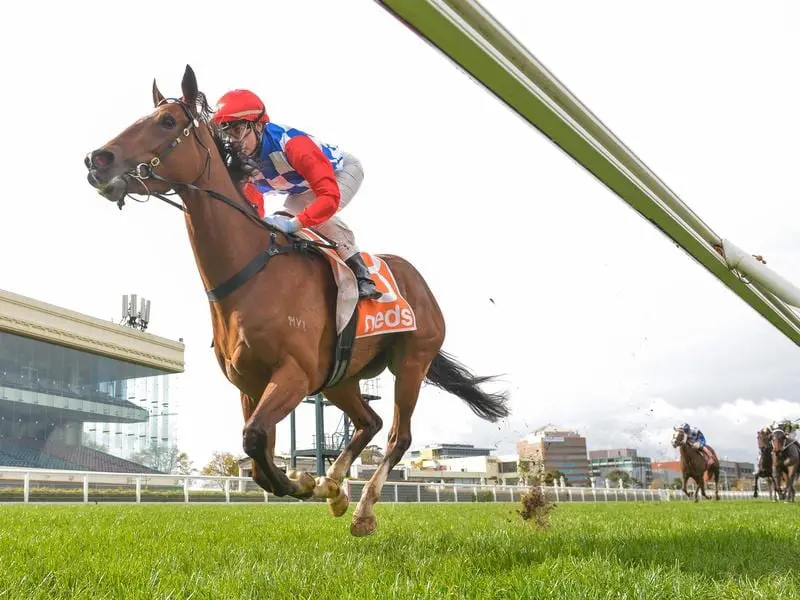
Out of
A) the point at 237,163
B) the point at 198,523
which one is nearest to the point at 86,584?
the point at 237,163

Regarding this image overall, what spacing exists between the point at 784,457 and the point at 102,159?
17428 mm

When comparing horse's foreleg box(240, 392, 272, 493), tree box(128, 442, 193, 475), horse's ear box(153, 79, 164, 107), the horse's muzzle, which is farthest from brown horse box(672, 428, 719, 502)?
tree box(128, 442, 193, 475)

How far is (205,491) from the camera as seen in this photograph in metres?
19.3

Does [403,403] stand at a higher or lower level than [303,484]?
higher

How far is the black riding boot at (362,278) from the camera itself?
4.55m

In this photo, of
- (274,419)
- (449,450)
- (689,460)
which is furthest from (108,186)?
(449,450)

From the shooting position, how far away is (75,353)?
4350 centimetres

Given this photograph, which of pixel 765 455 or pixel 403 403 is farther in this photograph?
pixel 765 455

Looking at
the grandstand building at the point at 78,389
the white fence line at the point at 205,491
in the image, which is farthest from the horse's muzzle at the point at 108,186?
the grandstand building at the point at 78,389

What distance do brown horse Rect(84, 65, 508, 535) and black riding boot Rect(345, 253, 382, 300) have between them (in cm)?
19

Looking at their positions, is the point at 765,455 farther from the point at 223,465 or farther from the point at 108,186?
the point at 223,465

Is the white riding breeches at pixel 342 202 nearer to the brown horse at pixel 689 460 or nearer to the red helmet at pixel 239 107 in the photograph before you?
the red helmet at pixel 239 107

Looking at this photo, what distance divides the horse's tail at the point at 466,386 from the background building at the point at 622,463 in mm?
107797

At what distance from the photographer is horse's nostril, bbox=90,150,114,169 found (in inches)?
140
